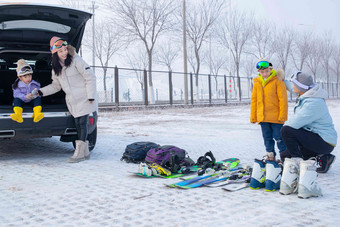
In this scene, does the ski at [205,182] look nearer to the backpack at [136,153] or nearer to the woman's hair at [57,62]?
the backpack at [136,153]

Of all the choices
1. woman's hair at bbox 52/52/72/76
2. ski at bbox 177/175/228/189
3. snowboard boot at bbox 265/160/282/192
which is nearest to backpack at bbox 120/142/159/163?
ski at bbox 177/175/228/189

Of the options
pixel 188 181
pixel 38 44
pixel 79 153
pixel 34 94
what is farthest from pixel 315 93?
pixel 38 44

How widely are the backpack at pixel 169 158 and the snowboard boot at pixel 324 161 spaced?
4.87 ft

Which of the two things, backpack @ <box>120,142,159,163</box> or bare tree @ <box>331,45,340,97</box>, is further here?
bare tree @ <box>331,45,340,97</box>

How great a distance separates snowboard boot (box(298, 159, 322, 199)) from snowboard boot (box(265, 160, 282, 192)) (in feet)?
0.83

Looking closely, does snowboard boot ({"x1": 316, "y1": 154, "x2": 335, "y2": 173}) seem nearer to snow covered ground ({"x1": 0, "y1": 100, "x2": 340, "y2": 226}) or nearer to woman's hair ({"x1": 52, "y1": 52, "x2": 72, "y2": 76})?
snow covered ground ({"x1": 0, "y1": 100, "x2": 340, "y2": 226})

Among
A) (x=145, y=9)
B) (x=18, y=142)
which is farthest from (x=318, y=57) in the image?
(x=18, y=142)

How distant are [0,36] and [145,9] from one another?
1930 cm

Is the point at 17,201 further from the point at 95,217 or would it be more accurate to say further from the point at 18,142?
the point at 18,142

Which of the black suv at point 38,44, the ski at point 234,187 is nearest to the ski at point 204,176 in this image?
the ski at point 234,187

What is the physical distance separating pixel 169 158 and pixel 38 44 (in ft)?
9.46

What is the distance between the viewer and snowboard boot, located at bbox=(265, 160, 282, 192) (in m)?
Answer: 2.99

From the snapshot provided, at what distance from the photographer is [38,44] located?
505 cm

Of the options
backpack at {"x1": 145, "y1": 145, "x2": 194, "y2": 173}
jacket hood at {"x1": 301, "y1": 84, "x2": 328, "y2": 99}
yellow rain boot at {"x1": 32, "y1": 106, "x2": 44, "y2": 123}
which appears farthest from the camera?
yellow rain boot at {"x1": 32, "y1": 106, "x2": 44, "y2": 123}
